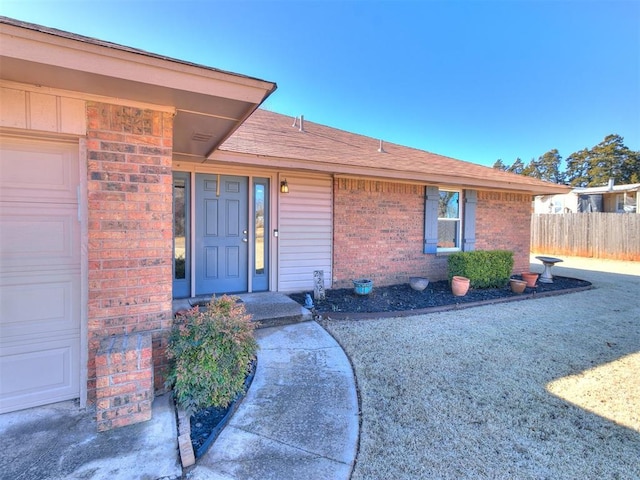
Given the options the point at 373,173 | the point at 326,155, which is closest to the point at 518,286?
the point at 373,173

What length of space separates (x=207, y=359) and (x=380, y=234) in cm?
520

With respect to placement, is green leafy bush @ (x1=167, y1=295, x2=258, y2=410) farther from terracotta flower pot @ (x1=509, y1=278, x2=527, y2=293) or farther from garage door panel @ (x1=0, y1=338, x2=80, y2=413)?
terracotta flower pot @ (x1=509, y1=278, x2=527, y2=293)

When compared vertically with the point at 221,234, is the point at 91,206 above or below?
above

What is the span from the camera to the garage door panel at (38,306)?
221 centimetres

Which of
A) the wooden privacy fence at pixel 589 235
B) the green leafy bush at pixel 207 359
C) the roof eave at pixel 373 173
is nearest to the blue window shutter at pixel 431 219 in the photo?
the roof eave at pixel 373 173

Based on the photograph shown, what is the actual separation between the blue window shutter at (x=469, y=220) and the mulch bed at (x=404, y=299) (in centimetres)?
133

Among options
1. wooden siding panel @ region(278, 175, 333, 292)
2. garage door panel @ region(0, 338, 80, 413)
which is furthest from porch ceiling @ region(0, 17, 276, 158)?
wooden siding panel @ region(278, 175, 333, 292)

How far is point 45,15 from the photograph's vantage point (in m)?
4.21

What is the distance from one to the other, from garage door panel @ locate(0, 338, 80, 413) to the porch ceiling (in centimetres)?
194

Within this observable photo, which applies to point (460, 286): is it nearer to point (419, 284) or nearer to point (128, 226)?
point (419, 284)

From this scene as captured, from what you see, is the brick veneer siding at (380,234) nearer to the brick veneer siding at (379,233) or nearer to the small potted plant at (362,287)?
the brick veneer siding at (379,233)

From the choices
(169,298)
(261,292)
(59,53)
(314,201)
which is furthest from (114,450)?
(314,201)

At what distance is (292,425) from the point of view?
2230 millimetres

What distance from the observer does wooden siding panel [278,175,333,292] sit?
6.01m
